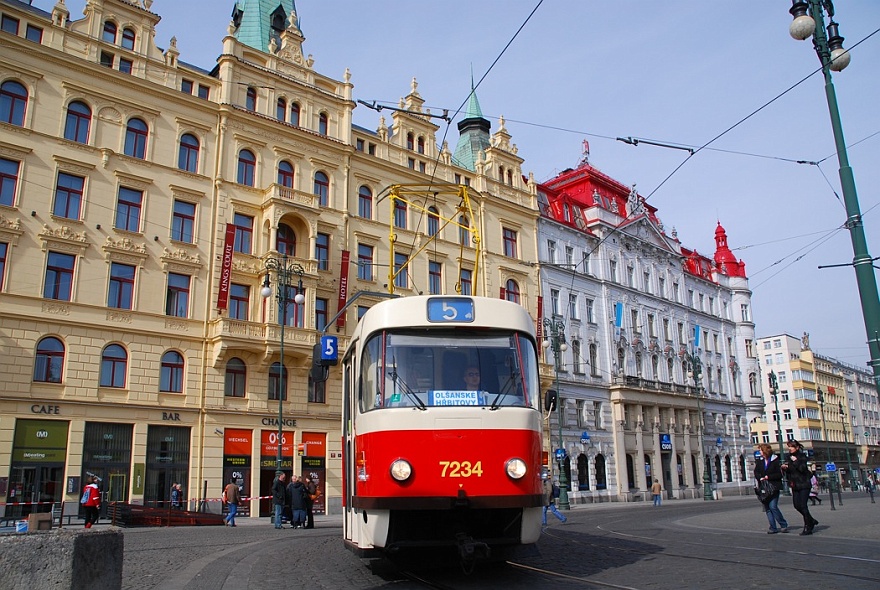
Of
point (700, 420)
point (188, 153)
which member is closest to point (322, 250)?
point (188, 153)

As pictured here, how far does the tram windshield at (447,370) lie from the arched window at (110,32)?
87.7 feet

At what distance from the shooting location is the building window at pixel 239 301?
3106 centimetres

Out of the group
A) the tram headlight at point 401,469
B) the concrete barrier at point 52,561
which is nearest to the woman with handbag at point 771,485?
the tram headlight at point 401,469

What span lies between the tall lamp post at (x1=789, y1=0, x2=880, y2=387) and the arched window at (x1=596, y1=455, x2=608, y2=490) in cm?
3583

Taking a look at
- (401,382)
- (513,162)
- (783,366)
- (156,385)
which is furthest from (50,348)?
(783,366)

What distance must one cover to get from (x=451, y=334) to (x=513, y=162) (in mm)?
38682

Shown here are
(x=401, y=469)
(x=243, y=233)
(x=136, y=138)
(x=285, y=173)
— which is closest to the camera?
(x=401, y=469)

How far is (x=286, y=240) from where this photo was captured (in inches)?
1309

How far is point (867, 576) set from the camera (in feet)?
26.5

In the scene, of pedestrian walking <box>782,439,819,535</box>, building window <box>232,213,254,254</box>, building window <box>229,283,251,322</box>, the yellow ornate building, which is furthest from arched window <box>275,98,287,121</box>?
pedestrian walking <box>782,439,819,535</box>

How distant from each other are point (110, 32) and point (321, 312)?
47.6ft

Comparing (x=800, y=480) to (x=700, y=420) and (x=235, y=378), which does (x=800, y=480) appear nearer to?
(x=235, y=378)

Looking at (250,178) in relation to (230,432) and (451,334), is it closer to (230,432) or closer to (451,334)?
(230,432)

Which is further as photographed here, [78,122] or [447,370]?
[78,122]
